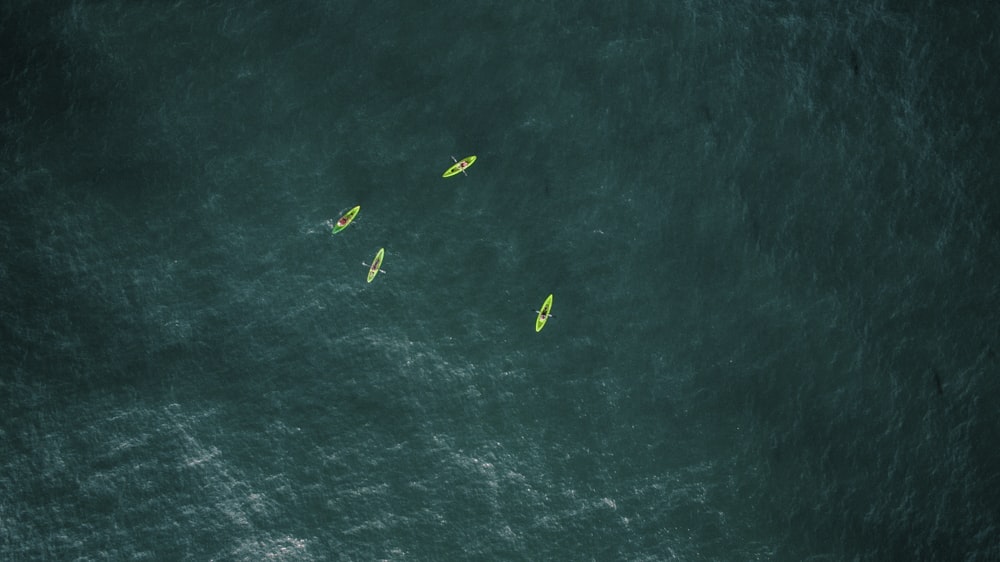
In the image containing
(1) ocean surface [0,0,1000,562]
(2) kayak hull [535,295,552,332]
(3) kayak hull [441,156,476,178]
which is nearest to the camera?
(1) ocean surface [0,0,1000,562]

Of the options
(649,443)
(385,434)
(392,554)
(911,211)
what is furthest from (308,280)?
(911,211)

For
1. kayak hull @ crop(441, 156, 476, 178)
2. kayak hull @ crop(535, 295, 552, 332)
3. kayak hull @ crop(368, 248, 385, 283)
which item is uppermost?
kayak hull @ crop(441, 156, 476, 178)

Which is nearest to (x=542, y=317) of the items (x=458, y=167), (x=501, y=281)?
(x=501, y=281)

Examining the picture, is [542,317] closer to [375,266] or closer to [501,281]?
[501,281]

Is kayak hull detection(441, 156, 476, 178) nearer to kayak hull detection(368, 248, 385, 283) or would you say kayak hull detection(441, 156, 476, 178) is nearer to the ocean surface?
the ocean surface

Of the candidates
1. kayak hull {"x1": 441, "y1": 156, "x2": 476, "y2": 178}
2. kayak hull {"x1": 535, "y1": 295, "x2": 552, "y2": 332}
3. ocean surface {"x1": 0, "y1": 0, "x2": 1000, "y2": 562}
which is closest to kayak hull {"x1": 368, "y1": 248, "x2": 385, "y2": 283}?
ocean surface {"x1": 0, "y1": 0, "x2": 1000, "y2": 562}

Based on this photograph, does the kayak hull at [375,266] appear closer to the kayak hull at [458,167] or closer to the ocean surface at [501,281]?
the ocean surface at [501,281]

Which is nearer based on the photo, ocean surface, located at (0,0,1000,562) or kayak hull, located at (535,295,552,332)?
ocean surface, located at (0,0,1000,562)

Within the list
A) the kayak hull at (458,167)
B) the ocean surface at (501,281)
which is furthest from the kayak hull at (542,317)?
the kayak hull at (458,167)
